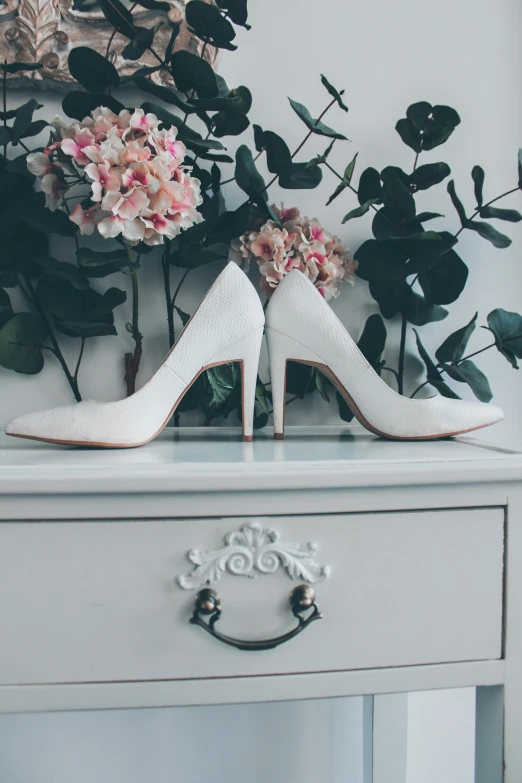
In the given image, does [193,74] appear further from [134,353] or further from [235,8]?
[134,353]

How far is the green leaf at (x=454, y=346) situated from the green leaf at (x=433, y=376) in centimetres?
2

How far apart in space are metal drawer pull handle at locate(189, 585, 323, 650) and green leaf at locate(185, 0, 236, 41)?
0.70 m

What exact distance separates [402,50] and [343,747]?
47.1 inches

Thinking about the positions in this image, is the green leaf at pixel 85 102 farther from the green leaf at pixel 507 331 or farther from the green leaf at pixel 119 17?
the green leaf at pixel 507 331

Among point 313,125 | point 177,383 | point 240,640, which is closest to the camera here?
point 240,640

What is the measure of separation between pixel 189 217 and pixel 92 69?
0.25m

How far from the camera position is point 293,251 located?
79 centimetres

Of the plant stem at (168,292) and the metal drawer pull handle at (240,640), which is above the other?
the plant stem at (168,292)

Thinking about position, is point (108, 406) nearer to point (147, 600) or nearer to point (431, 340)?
point (147, 600)

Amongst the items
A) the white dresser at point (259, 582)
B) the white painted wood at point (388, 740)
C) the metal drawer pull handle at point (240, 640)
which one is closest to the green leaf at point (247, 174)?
the white dresser at point (259, 582)

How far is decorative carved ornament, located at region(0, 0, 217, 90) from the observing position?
0.80 meters

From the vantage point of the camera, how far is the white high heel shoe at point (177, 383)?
1.89 feet

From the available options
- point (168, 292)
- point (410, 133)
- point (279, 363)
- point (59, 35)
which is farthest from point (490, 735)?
point (59, 35)

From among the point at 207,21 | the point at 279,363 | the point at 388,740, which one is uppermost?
the point at 207,21
